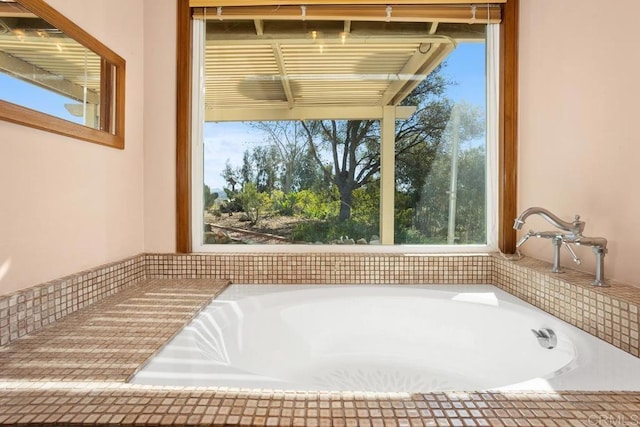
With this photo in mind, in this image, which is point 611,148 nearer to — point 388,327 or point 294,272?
point 388,327

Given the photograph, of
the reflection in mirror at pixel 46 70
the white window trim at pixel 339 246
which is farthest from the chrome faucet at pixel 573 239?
the reflection in mirror at pixel 46 70

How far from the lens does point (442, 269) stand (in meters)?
1.98

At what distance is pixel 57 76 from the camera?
4.42 ft

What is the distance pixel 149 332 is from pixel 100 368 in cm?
27

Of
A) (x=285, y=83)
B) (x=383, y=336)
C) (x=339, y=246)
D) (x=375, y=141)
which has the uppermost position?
(x=285, y=83)

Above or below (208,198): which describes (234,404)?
below

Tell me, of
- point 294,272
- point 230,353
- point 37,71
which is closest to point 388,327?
point 294,272

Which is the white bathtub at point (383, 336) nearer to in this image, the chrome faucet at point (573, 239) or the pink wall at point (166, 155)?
the chrome faucet at point (573, 239)

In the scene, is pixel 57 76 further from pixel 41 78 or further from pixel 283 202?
pixel 283 202

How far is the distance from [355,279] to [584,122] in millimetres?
1273

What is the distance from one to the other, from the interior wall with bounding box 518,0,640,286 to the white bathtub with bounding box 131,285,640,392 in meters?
0.40

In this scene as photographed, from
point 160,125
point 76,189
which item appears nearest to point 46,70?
point 76,189

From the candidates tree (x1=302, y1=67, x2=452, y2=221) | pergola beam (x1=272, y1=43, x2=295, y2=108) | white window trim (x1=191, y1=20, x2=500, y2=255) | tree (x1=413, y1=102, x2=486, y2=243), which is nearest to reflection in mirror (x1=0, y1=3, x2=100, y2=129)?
white window trim (x1=191, y1=20, x2=500, y2=255)

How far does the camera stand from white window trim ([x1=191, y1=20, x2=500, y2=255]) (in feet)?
6.75
